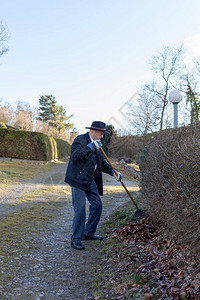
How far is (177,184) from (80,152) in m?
1.55

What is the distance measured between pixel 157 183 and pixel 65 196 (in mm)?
5232

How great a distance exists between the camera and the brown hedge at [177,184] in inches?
115

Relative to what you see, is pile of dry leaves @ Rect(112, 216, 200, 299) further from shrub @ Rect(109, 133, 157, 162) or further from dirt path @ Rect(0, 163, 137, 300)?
shrub @ Rect(109, 133, 157, 162)

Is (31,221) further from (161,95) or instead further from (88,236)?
(161,95)

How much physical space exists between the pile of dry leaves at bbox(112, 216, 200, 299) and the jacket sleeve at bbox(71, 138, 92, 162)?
1.41 meters

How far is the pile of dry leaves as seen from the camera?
2611 mm

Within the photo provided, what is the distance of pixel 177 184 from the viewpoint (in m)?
3.32

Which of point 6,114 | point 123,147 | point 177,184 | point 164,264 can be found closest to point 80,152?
point 177,184

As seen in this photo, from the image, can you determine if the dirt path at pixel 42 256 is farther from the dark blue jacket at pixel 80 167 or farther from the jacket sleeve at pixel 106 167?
the jacket sleeve at pixel 106 167

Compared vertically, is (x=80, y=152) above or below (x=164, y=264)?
above

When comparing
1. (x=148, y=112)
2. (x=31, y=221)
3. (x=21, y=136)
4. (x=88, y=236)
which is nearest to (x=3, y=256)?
(x=88, y=236)

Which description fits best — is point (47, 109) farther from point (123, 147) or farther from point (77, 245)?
point (77, 245)

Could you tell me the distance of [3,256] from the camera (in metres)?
3.94

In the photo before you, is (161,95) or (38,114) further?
(38,114)
